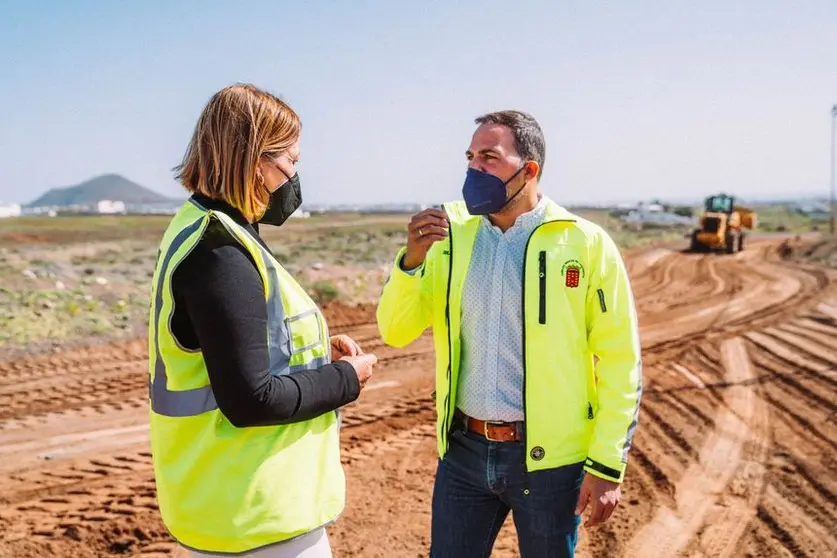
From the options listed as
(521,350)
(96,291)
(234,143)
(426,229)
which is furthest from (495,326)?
(96,291)

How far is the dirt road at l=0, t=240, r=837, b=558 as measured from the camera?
4781mm

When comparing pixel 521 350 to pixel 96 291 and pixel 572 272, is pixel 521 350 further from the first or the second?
pixel 96 291

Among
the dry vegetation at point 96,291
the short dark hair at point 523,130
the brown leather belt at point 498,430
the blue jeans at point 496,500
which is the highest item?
the short dark hair at point 523,130

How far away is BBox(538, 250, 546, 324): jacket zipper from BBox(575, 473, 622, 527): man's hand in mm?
537

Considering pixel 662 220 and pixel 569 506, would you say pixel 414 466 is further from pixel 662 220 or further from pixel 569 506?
pixel 662 220

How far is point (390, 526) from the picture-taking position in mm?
4926

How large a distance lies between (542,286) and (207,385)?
3.82 feet

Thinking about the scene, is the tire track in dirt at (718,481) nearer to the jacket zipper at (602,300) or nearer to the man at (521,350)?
the man at (521,350)

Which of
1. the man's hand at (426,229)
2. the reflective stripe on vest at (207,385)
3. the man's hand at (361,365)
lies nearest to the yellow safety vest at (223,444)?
the reflective stripe on vest at (207,385)

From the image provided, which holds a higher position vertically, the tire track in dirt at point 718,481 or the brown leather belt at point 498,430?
the brown leather belt at point 498,430

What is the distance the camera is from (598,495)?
2.32 meters

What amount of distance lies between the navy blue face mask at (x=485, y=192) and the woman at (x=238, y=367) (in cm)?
81

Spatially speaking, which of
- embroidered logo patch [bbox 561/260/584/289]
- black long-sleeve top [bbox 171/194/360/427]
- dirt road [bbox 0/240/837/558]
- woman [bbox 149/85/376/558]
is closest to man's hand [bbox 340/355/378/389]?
woman [bbox 149/85/376/558]

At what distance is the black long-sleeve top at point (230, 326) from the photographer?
5.30ft
